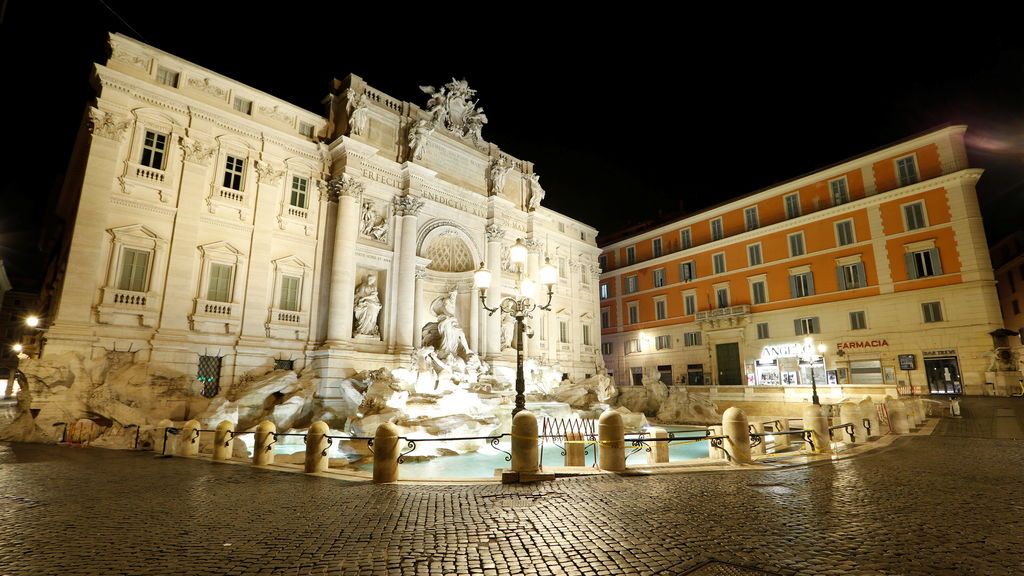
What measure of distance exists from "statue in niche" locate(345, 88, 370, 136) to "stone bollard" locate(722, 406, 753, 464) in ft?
64.8

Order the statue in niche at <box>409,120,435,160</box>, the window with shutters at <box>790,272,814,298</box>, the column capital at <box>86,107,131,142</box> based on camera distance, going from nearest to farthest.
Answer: the column capital at <box>86,107,131,142</box>, the statue in niche at <box>409,120,435,160</box>, the window with shutters at <box>790,272,814,298</box>

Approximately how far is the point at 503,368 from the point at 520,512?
19.5m

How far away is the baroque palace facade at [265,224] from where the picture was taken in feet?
52.1

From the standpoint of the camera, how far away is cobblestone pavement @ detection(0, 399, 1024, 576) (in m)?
3.87

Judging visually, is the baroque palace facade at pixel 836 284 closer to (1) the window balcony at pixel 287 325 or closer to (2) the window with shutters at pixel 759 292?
(2) the window with shutters at pixel 759 292

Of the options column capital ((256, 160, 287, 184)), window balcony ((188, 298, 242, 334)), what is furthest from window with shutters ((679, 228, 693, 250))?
window balcony ((188, 298, 242, 334))

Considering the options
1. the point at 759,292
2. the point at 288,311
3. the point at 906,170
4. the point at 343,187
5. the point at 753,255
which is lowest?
the point at 288,311

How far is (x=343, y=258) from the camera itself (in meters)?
20.4

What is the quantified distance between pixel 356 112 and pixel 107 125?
9.17m

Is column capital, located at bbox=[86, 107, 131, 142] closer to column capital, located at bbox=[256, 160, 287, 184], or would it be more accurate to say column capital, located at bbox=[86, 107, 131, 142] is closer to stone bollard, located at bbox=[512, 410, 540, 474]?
column capital, located at bbox=[256, 160, 287, 184]

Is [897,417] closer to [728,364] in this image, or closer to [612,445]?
[612,445]

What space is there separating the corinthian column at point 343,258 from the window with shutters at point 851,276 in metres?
28.2

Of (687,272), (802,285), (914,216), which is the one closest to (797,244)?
(802,285)

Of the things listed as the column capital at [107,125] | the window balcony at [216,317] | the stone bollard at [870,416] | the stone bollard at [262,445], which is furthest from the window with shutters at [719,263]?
the column capital at [107,125]
